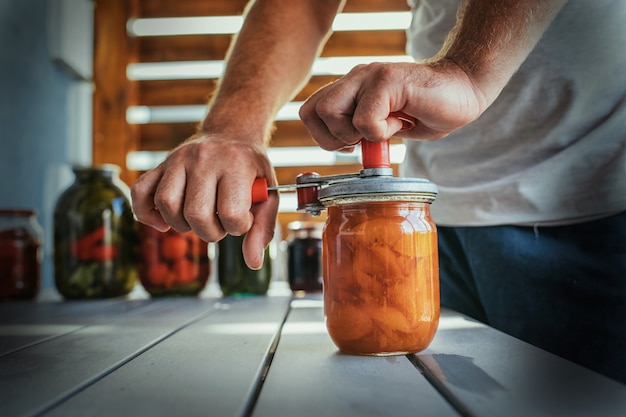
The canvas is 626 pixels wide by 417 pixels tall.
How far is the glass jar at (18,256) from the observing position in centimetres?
162

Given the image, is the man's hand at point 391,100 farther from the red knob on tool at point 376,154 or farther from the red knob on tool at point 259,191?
the red knob on tool at point 259,191

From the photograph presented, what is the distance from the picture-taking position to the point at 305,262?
169cm

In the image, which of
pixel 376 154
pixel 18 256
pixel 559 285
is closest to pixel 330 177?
pixel 376 154

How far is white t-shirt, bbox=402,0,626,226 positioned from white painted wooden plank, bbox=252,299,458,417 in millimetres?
516

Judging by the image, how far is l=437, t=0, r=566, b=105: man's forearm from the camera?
0.77 m

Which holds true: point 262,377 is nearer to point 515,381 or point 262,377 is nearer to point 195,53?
point 515,381

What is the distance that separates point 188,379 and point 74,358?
8.7 inches

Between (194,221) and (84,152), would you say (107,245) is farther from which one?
(84,152)

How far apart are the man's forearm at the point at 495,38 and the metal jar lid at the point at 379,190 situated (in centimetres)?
18

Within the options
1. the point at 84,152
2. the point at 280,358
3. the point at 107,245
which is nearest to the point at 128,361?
the point at 280,358

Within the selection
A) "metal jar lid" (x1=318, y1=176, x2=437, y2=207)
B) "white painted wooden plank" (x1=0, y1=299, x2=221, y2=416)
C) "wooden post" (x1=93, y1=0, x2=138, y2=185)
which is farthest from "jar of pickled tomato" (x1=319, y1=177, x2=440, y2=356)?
"wooden post" (x1=93, y1=0, x2=138, y2=185)

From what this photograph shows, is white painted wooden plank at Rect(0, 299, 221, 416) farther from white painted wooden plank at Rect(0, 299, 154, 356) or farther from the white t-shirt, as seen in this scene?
the white t-shirt

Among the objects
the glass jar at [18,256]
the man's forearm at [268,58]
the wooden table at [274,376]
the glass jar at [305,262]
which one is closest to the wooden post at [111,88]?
the glass jar at [18,256]

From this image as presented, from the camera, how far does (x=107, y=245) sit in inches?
64.9
